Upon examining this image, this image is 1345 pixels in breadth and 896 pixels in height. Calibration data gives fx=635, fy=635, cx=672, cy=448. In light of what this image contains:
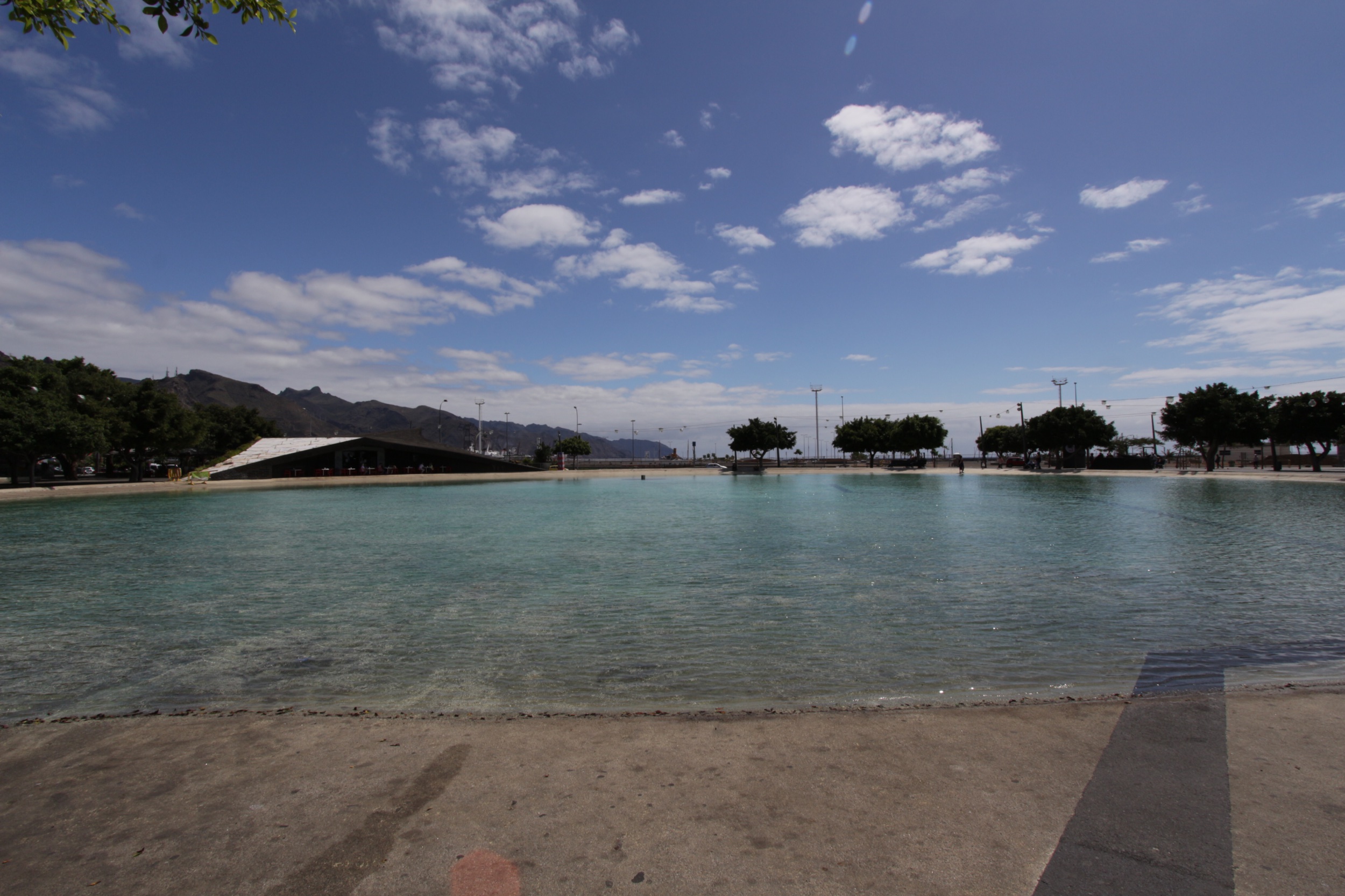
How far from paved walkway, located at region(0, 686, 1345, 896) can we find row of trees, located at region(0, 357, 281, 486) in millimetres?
45564

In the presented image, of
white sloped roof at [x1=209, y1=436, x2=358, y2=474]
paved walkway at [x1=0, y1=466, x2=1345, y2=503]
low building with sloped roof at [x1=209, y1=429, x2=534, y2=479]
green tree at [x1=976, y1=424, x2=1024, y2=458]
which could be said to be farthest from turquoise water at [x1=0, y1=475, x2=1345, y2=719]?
green tree at [x1=976, y1=424, x2=1024, y2=458]

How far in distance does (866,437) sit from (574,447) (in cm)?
4619

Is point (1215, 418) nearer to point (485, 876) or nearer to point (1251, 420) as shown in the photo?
point (1251, 420)

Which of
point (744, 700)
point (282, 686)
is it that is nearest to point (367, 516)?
point (282, 686)

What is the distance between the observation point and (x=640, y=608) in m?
9.20

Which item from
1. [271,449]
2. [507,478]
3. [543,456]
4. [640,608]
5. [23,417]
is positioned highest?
[23,417]

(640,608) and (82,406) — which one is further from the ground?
(82,406)

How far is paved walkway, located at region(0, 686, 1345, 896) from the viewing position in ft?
8.64

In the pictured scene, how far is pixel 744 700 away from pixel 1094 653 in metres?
4.04

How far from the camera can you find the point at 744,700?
17.7 ft

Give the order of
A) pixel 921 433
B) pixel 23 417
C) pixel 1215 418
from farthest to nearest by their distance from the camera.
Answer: pixel 921 433, pixel 1215 418, pixel 23 417

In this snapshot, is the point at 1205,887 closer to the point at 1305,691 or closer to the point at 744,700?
the point at 744,700

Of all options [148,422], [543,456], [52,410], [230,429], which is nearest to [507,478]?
[148,422]

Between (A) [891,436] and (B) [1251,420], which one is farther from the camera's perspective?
(A) [891,436]
